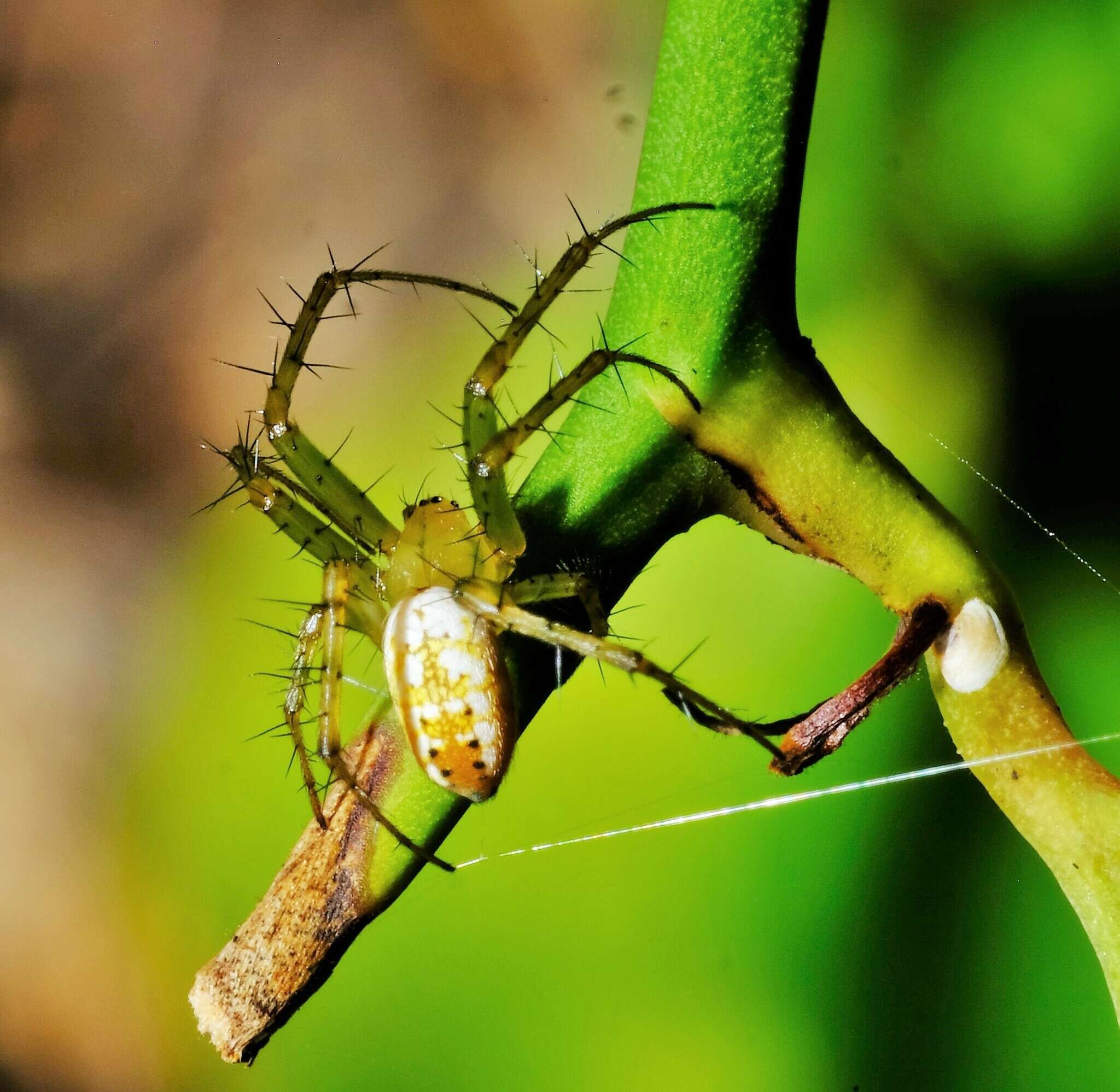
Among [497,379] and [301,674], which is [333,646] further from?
[497,379]

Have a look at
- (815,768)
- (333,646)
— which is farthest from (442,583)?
(815,768)

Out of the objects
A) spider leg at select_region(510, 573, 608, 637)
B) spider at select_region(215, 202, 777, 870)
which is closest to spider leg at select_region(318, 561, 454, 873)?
spider at select_region(215, 202, 777, 870)

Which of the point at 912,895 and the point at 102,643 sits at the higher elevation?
the point at 102,643

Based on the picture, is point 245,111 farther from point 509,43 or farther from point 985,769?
point 985,769

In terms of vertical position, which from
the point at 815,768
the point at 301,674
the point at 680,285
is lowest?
the point at 815,768

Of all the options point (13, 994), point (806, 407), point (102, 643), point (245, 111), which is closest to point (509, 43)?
point (245, 111)

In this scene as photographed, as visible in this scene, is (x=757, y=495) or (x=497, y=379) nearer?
(x=757, y=495)

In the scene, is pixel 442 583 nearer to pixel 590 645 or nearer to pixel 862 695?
pixel 590 645

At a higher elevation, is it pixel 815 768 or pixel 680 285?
pixel 680 285
